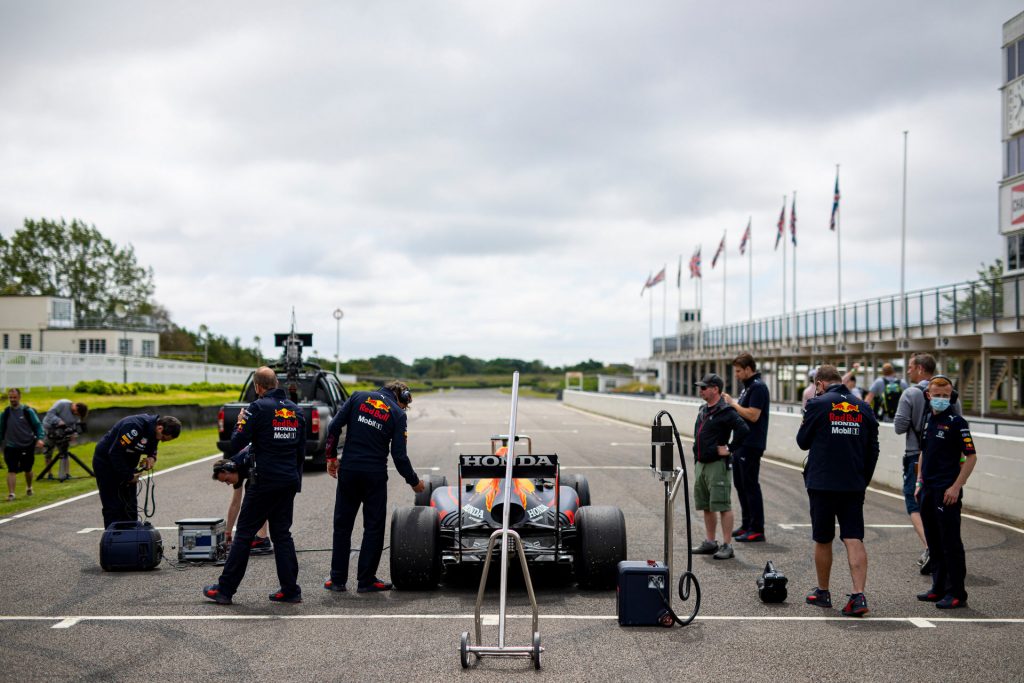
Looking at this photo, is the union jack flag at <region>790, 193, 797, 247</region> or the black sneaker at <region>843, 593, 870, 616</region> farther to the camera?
the union jack flag at <region>790, 193, 797, 247</region>

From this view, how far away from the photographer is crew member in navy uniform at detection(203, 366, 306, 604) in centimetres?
768

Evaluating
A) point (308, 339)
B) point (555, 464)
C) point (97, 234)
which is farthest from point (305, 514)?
point (97, 234)

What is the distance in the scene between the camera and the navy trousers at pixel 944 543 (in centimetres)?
754

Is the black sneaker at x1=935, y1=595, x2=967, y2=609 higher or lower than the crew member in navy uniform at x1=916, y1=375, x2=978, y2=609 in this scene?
lower

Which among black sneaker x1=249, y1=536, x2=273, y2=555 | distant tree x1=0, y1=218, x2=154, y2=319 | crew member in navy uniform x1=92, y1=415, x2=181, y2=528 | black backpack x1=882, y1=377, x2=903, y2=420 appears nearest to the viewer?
crew member in navy uniform x1=92, y1=415, x2=181, y2=528

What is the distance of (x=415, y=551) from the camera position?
800 centimetres

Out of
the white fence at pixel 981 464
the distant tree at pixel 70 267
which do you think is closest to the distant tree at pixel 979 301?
the white fence at pixel 981 464

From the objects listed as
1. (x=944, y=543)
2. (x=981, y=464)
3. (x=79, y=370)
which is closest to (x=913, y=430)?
(x=944, y=543)

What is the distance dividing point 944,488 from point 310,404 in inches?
487

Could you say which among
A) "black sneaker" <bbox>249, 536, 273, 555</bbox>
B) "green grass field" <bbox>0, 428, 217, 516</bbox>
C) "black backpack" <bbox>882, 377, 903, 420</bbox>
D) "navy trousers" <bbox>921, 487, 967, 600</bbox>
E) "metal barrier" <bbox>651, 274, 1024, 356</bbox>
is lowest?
"green grass field" <bbox>0, 428, 217, 516</bbox>

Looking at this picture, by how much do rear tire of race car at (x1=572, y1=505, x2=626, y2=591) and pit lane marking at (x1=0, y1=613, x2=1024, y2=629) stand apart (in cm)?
77

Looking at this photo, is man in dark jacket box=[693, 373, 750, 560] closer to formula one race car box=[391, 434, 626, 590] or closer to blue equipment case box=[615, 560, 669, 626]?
formula one race car box=[391, 434, 626, 590]

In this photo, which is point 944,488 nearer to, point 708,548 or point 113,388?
point 708,548

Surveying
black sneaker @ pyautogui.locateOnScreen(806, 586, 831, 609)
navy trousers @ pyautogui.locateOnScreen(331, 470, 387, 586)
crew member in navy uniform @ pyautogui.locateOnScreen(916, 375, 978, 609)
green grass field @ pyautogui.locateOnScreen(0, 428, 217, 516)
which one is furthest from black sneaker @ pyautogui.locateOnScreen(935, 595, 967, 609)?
green grass field @ pyautogui.locateOnScreen(0, 428, 217, 516)
